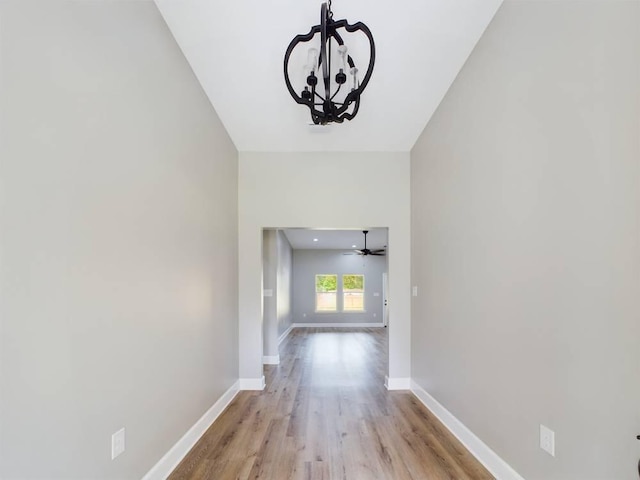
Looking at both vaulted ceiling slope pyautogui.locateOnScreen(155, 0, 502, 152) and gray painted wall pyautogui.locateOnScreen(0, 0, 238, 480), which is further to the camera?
vaulted ceiling slope pyautogui.locateOnScreen(155, 0, 502, 152)

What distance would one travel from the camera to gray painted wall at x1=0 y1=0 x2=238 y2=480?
126cm

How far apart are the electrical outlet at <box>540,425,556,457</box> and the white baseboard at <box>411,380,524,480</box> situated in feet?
1.14

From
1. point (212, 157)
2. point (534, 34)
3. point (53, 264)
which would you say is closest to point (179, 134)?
point (212, 157)

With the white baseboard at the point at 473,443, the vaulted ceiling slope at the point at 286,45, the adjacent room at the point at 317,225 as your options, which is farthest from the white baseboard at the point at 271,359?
the vaulted ceiling slope at the point at 286,45

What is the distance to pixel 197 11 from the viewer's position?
2416 millimetres

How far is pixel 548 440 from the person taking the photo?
70.8 inches

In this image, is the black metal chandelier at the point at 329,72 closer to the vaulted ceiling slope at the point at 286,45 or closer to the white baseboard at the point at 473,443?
Result: the vaulted ceiling slope at the point at 286,45

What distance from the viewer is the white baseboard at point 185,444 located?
2.17m

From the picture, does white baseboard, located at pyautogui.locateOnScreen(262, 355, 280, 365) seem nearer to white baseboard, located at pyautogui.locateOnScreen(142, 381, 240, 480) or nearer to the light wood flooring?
the light wood flooring

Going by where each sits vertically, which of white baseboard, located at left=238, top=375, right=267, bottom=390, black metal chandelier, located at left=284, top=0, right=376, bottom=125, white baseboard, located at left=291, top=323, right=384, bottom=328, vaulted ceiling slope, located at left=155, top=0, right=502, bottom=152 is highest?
vaulted ceiling slope, located at left=155, top=0, right=502, bottom=152

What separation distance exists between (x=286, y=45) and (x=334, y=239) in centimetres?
710

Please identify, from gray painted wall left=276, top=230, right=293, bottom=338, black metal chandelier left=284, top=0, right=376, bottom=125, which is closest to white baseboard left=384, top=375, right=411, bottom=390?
black metal chandelier left=284, top=0, right=376, bottom=125

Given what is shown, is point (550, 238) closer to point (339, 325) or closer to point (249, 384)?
point (249, 384)

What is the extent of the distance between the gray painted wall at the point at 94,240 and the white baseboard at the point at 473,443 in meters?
2.16
